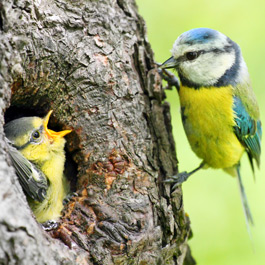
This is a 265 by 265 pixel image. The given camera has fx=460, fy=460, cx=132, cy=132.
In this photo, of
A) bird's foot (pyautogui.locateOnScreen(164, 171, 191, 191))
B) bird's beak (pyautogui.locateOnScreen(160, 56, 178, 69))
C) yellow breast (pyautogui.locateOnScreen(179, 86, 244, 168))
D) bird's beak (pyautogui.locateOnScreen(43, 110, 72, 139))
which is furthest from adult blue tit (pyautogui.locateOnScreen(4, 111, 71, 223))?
yellow breast (pyautogui.locateOnScreen(179, 86, 244, 168))

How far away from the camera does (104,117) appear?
3100mm

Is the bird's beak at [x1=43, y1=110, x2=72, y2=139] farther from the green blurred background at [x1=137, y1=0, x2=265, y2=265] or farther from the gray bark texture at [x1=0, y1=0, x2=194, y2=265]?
the green blurred background at [x1=137, y1=0, x2=265, y2=265]

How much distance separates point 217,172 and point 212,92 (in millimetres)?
1502

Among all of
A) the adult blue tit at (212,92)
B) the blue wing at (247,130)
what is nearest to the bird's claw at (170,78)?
the adult blue tit at (212,92)

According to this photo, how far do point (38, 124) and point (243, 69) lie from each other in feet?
5.63

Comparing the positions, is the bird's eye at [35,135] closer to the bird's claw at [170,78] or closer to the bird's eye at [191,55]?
the bird's claw at [170,78]

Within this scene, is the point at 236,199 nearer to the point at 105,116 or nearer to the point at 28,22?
the point at 105,116

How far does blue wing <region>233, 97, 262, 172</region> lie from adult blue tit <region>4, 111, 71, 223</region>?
141cm

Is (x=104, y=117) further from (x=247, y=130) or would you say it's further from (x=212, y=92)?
(x=247, y=130)

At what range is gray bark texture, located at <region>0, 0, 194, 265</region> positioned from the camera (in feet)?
9.12

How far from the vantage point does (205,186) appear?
15.2ft

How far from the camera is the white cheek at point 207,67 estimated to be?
3584 millimetres

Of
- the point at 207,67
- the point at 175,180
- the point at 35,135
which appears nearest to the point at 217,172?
the point at 207,67

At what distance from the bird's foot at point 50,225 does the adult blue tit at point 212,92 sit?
1.07 metres
